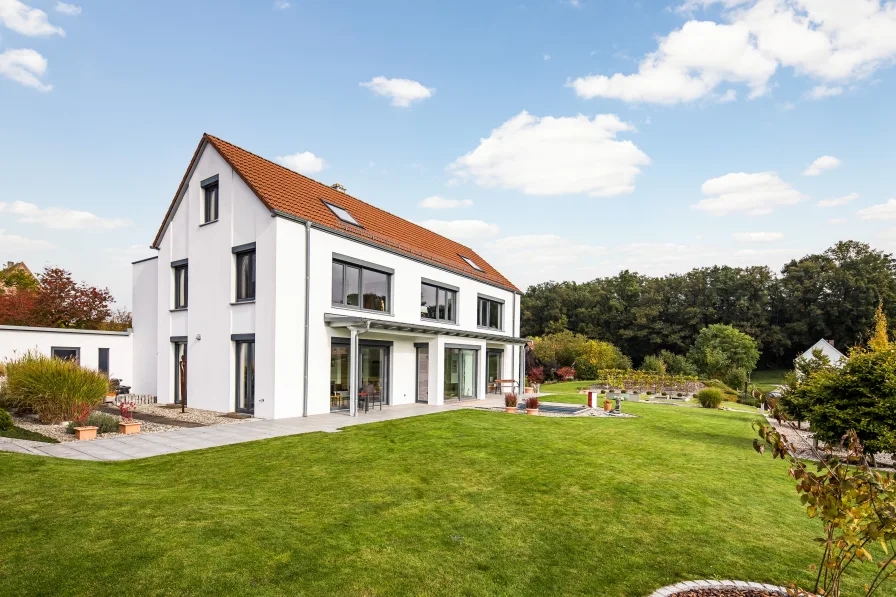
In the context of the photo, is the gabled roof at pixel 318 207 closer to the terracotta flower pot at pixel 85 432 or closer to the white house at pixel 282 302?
the white house at pixel 282 302

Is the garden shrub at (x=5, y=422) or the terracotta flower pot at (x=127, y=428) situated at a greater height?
the garden shrub at (x=5, y=422)

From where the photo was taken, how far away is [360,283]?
17188 millimetres

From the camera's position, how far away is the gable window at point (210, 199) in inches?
652

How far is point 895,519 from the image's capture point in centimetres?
254

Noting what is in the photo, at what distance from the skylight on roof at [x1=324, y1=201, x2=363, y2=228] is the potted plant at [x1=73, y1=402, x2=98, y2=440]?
31.5 feet

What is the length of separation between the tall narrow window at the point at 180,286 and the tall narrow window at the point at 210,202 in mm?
2221

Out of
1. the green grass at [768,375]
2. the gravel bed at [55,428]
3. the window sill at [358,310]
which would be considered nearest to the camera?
the gravel bed at [55,428]

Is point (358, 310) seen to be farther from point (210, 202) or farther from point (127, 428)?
point (127, 428)

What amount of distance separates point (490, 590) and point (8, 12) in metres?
18.8

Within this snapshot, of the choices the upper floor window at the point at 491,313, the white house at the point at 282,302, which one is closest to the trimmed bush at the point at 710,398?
the upper floor window at the point at 491,313

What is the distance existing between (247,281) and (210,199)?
12.9 feet

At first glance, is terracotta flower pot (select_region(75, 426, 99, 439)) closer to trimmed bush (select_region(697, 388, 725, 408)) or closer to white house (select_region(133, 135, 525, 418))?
white house (select_region(133, 135, 525, 418))

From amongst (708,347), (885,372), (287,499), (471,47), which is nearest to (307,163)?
(471,47)

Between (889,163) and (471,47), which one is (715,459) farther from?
(889,163)
